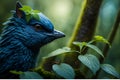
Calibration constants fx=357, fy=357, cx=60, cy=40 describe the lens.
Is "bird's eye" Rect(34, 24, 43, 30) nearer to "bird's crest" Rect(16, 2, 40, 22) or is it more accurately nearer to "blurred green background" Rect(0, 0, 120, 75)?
"bird's crest" Rect(16, 2, 40, 22)

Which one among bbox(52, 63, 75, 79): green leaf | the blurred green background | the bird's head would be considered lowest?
the blurred green background

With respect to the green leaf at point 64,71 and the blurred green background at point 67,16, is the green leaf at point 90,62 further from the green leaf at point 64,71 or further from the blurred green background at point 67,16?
the blurred green background at point 67,16

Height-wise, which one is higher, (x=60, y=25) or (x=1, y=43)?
(x=1, y=43)

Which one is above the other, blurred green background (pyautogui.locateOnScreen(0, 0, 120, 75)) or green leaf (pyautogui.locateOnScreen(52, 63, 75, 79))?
green leaf (pyautogui.locateOnScreen(52, 63, 75, 79))

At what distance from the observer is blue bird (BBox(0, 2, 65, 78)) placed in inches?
75.7

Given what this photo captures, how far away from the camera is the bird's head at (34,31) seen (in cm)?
193

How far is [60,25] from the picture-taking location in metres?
4.56

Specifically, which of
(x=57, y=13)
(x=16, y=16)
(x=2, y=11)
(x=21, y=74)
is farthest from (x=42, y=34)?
(x=57, y=13)

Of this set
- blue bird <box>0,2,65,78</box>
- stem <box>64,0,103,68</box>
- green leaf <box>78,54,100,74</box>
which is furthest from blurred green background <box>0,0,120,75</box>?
green leaf <box>78,54,100,74</box>

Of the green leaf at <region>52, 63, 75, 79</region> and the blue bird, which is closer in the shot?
the green leaf at <region>52, 63, 75, 79</region>

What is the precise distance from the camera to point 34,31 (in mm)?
1948

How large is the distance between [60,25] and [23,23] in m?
2.61

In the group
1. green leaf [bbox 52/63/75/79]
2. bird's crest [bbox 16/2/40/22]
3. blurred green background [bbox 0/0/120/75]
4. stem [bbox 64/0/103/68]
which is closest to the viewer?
green leaf [bbox 52/63/75/79]

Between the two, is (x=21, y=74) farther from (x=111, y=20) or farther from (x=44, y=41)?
(x=111, y=20)
